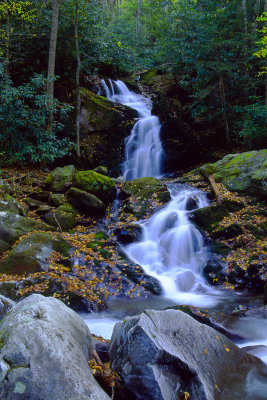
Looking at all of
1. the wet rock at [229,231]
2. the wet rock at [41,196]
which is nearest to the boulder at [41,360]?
the wet rock at [229,231]

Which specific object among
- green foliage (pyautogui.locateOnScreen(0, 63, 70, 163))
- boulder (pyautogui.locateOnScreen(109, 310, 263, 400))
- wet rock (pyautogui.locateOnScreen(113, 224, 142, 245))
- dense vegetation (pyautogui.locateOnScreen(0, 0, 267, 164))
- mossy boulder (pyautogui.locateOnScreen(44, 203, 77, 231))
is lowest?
wet rock (pyautogui.locateOnScreen(113, 224, 142, 245))

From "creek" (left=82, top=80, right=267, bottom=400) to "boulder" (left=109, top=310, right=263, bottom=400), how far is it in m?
0.37

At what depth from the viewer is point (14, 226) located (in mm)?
7164

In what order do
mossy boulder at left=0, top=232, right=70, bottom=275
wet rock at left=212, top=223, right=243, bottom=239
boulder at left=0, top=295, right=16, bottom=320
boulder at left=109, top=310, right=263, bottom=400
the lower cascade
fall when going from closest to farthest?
boulder at left=109, top=310, right=263, bottom=400, boulder at left=0, top=295, right=16, bottom=320, mossy boulder at left=0, top=232, right=70, bottom=275, the lower cascade, wet rock at left=212, top=223, right=243, bottom=239

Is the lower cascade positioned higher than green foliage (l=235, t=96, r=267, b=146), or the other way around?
green foliage (l=235, t=96, r=267, b=146)

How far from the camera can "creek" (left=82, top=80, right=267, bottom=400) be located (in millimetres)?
4691

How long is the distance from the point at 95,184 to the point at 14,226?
3.66 metres

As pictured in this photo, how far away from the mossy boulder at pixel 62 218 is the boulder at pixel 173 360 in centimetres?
588

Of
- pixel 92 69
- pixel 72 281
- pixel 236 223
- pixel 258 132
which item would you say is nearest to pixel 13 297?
pixel 72 281

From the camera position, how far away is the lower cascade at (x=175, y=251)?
7.08m

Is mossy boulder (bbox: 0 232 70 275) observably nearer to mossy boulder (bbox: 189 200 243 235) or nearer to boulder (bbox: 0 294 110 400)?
boulder (bbox: 0 294 110 400)

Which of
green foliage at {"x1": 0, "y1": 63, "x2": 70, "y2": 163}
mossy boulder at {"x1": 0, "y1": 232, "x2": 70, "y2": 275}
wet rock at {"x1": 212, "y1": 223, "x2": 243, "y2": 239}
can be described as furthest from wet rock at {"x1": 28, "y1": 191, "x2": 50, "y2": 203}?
wet rock at {"x1": 212, "y1": 223, "x2": 243, "y2": 239}

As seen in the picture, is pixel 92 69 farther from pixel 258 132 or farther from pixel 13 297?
pixel 13 297

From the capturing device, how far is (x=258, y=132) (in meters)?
12.9
